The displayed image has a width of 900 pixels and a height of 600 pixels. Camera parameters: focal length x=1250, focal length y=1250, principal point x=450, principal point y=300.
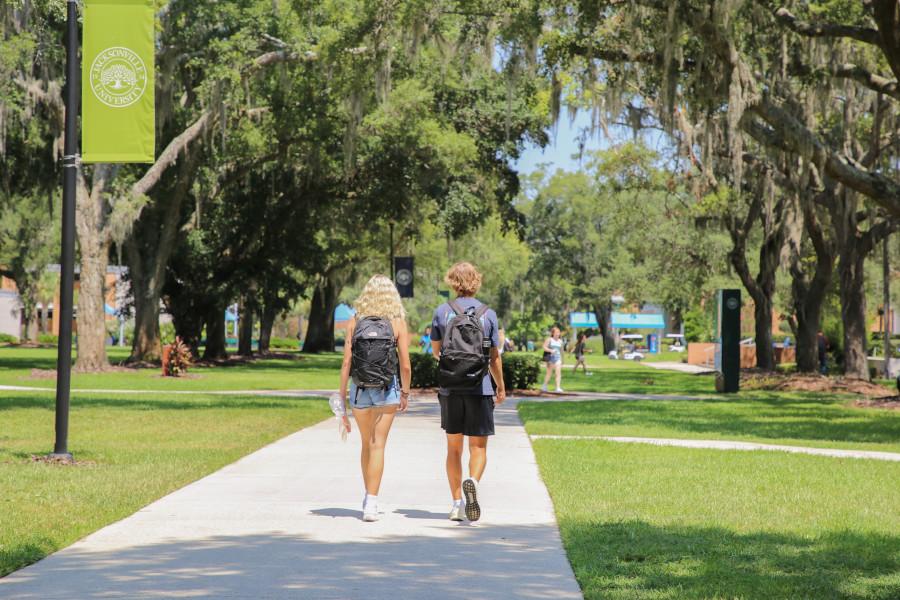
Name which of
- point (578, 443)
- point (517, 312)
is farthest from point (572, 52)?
point (517, 312)

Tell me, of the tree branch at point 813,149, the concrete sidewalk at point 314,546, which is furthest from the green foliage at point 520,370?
the concrete sidewalk at point 314,546

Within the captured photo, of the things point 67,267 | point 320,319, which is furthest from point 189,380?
point 320,319

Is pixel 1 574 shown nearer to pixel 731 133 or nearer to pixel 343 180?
pixel 731 133

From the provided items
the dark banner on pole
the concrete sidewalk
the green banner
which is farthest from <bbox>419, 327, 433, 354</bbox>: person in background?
the green banner

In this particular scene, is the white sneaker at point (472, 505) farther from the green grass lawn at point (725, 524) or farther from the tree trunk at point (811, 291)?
the tree trunk at point (811, 291)

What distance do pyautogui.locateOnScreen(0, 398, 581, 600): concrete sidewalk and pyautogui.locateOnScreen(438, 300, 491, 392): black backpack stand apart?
3.37 feet

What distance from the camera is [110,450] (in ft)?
45.7

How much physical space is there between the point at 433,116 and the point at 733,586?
32329mm

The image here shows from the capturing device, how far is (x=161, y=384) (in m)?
30.6

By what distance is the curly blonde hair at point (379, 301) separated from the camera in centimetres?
929

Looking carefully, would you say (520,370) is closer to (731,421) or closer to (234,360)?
(731,421)

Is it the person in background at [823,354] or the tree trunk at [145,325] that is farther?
the person in background at [823,354]

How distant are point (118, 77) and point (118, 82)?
0.05m

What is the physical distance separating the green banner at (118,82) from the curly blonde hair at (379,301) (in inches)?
172
